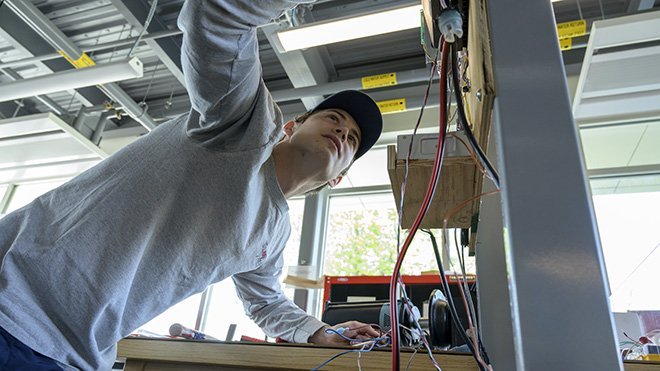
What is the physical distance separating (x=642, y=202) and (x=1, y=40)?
18.4 feet

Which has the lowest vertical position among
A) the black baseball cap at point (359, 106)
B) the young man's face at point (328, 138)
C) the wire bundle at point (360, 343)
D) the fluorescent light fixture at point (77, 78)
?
the wire bundle at point (360, 343)

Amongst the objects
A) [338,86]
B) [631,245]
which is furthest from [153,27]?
[631,245]

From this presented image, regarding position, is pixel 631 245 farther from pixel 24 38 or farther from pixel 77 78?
pixel 24 38

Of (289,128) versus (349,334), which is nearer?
(349,334)

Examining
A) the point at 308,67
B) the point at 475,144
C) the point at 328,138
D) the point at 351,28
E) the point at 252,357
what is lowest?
the point at 252,357

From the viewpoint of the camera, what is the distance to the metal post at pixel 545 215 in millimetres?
348

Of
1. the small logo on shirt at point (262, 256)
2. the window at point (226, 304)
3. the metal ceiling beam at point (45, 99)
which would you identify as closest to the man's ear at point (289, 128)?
the small logo on shirt at point (262, 256)

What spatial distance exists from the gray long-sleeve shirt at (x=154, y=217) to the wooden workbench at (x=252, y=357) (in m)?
0.11

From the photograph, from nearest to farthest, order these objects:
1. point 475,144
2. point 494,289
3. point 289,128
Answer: point 475,144 < point 494,289 < point 289,128

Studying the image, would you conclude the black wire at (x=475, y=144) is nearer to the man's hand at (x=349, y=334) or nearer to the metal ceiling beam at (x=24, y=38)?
the man's hand at (x=349, y=334)

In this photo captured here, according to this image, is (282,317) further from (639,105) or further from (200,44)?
(639,105)

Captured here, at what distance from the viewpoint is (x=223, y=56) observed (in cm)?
73

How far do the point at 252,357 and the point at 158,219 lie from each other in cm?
37

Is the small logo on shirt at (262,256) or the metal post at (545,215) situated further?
the small logo on shirt at (262,256)
